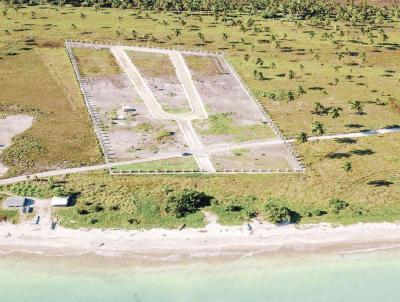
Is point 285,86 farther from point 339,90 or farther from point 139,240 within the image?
point 139,240

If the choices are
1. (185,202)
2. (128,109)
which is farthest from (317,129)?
(128,109)

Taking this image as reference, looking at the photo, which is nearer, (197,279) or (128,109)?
(197,279)

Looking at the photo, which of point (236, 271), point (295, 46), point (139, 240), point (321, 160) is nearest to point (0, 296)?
point (139, 240)

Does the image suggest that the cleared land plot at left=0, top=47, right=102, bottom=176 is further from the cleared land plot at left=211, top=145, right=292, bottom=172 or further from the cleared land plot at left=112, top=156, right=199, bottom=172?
the cleared land plot at left=211, top=145, right=292, bottom=172

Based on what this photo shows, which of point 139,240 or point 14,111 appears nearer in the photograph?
point 139,240

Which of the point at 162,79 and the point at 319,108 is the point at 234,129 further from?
the point at 162,79
